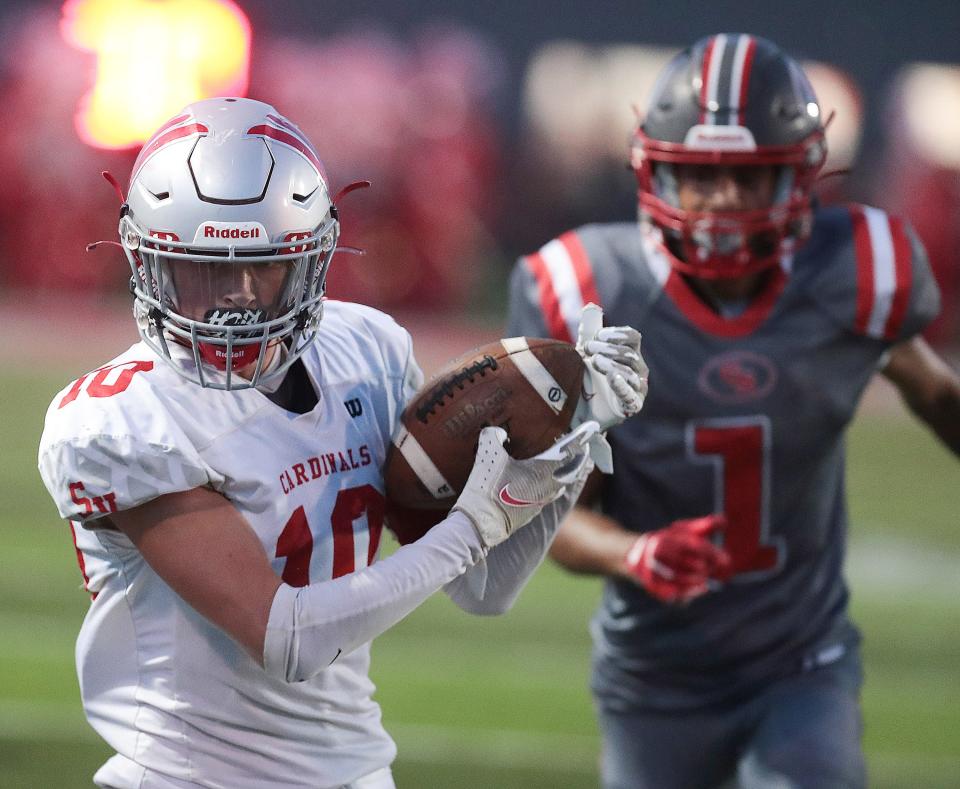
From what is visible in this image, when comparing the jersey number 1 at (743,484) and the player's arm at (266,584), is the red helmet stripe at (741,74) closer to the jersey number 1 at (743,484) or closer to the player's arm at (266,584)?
the jersey number 1 at (743,484)

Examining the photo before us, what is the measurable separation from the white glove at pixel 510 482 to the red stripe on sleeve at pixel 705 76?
3.65ft

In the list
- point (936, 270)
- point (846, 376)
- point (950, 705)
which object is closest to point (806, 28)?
point (936, 270)

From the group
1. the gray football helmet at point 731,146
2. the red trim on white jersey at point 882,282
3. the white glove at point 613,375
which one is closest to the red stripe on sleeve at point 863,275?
the red trim on white jersey at point 882,282

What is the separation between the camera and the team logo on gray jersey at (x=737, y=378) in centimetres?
334

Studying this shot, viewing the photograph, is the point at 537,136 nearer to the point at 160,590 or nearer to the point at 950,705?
the point at 950,705

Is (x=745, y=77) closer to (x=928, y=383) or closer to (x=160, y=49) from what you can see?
(x=928, y=383)

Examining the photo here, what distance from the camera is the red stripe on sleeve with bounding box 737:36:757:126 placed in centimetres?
332

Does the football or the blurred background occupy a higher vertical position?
the football

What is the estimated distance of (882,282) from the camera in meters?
3.32

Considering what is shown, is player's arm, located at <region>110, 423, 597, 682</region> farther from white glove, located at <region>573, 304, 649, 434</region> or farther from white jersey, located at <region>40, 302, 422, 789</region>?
white glove, located at <region>573, 304, 649, 434</region>

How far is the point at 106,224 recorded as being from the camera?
1362cm

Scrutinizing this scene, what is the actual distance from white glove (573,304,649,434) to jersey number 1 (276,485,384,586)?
37 centimetres

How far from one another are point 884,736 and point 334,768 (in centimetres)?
292

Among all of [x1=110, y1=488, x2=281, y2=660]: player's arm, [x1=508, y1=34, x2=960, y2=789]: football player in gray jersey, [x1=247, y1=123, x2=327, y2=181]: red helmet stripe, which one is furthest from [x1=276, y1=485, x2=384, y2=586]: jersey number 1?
[x1=508, y1=34, x2=960, y2=789]: football player in gray jersey
